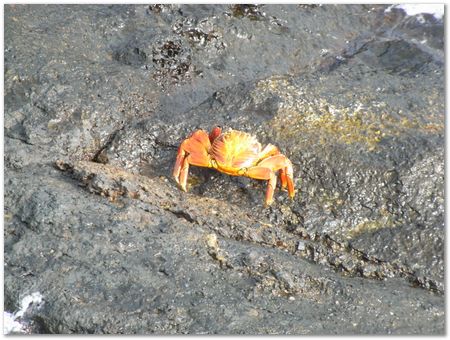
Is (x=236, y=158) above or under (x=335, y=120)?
under

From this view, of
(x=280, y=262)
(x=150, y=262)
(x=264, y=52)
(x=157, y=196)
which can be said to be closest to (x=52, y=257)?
(x=150, y=262)

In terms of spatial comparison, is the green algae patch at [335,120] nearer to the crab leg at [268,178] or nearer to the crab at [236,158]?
the crab at [236,158]

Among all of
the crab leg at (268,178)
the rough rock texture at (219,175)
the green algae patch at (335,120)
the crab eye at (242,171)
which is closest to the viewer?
the rough rock texture at (219,175)

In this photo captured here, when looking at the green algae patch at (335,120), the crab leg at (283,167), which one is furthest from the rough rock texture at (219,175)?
the crab leg at (283,167)

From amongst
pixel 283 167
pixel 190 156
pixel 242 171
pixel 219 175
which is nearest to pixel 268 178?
pixel 283 167

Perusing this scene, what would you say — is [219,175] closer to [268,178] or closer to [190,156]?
[190,156]

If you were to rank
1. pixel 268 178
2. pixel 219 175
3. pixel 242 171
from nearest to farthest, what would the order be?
1. pixel 268 178
2. pixel 242 171
3. pixel 219 175

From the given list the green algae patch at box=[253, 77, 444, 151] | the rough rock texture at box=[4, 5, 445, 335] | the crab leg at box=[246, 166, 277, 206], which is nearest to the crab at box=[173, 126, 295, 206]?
the crab leg at box=[246, 166, 277, 206]
